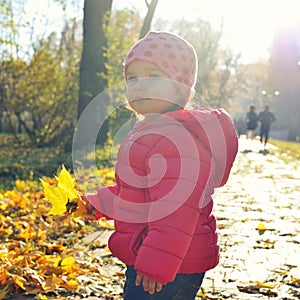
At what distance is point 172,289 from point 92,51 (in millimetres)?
13399

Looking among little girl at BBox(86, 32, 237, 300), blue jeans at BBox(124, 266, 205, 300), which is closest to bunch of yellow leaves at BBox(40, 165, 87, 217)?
little girl at BBox(86, 32, 237, 300)

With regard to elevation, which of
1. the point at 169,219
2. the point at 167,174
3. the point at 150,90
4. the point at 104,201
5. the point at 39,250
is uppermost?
the point at 150,90

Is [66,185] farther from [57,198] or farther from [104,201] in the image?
[104,201]

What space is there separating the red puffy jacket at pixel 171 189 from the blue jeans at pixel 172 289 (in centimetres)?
6

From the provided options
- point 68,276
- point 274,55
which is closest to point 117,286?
point 68,276

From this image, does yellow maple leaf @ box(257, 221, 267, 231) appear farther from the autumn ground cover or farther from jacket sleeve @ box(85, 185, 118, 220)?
jacket sleeve @ box(85, 185, 118, 220)

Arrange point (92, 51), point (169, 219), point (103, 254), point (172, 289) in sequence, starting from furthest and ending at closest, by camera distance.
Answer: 1. point (92, 51)
2. point (103, 254)
3. point (172, 289)
4. point (169, 219)

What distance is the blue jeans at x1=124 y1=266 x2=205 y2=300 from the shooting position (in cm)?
221

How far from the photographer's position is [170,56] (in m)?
2.27

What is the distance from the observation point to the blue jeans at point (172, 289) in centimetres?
221

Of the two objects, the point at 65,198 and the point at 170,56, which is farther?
the point at 65,198

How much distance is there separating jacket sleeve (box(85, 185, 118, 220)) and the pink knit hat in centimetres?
54

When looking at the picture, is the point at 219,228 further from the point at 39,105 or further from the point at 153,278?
the point at 39,105

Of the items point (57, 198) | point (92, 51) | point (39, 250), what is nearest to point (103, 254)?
point (39, 250)
